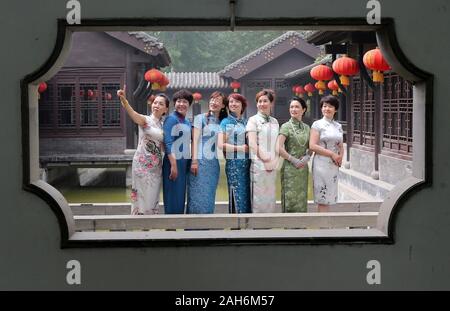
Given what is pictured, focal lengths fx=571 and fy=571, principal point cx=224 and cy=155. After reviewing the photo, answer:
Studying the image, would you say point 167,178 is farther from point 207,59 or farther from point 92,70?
point 207,59

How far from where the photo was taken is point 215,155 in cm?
479

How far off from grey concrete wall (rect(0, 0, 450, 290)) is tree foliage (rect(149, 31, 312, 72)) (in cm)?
3315

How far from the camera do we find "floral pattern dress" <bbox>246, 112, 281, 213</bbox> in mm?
4742

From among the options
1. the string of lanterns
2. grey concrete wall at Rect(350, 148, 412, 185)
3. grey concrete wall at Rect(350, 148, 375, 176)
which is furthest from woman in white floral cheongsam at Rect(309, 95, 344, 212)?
grey concrete wall at Rect(350, 148, 375, 176)

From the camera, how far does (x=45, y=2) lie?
3.13 metres

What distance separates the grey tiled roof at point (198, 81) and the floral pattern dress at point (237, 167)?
1766 cm

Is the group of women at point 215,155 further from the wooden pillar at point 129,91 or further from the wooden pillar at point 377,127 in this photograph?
the wooden pillar at point 129,91

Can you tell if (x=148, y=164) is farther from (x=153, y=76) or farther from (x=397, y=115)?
(x=153, y=76)

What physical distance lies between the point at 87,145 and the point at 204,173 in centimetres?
937

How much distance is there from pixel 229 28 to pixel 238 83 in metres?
18.1

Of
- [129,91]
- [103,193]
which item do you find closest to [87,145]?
[129,91]

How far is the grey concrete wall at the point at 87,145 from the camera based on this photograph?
535 inches

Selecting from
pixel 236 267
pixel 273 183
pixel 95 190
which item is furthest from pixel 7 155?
pixel 95 190

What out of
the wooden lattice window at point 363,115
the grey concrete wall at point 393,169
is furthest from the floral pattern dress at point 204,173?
the wooden lattice window at point 363,115
